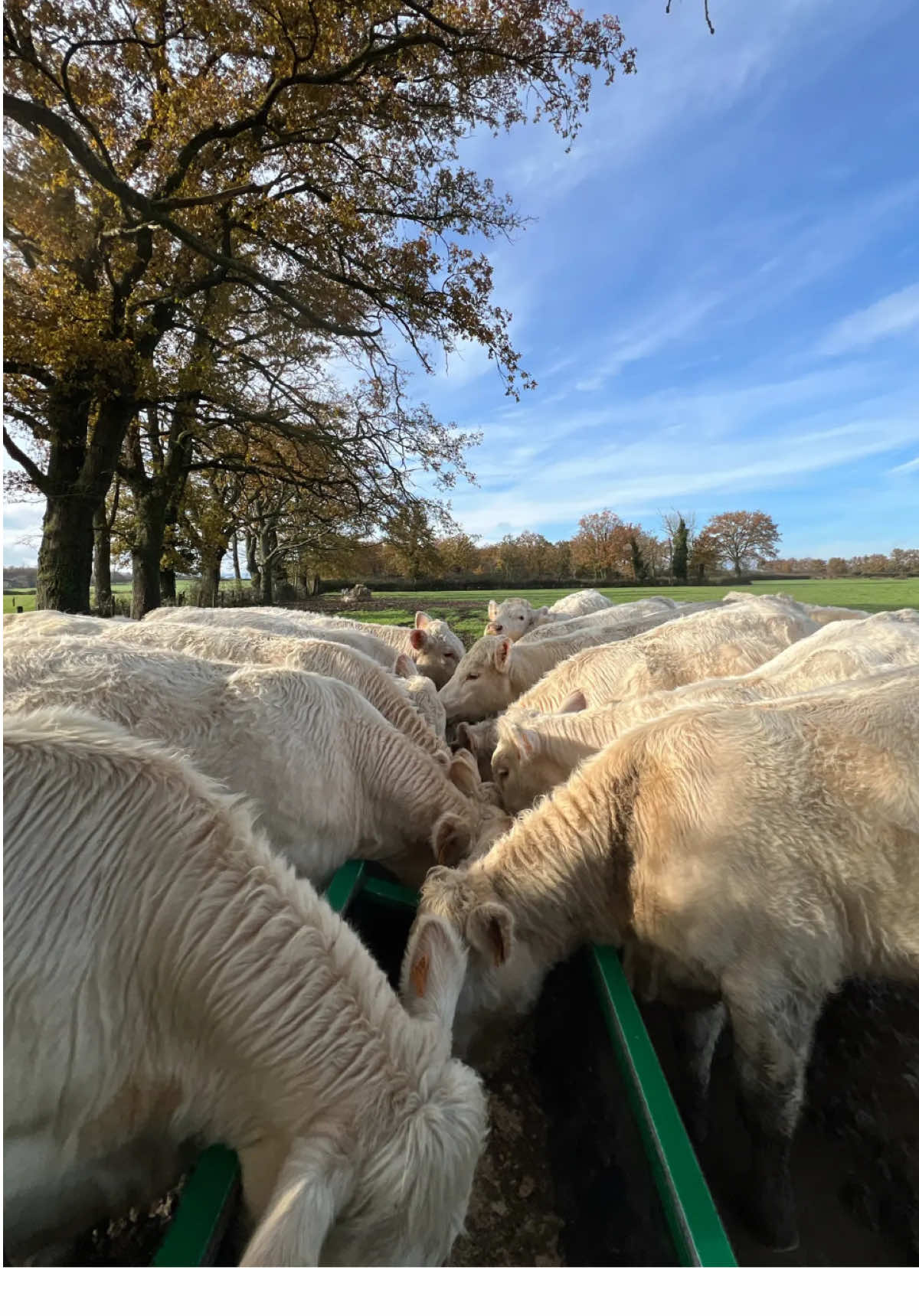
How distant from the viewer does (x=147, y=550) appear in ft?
40.0

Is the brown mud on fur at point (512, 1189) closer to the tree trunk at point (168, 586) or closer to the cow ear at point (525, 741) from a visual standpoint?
the cow ear at point (525, 741)

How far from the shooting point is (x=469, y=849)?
3.52 metres

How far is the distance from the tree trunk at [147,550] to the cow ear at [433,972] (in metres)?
10.6

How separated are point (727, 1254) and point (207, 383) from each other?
31.2 feet

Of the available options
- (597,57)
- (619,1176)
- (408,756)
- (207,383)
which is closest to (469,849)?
(408,756)

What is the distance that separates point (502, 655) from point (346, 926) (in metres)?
5.87

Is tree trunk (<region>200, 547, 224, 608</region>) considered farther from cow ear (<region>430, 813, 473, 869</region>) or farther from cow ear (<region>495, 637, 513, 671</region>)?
cow ear (<region>430, 813, 473, 869</region>)

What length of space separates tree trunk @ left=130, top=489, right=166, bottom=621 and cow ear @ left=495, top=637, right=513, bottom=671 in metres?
7.12

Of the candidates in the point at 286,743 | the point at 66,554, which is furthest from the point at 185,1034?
the point at 66,554

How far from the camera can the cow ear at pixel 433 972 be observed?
183 centimetres

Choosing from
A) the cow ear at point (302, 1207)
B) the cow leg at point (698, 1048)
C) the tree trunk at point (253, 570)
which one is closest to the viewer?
the cow ear at point (302, 1207)

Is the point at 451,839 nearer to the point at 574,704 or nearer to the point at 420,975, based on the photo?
the point at 420,975

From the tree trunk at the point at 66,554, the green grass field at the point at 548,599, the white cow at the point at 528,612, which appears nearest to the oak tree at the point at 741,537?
the green grass field at the point at 548,599

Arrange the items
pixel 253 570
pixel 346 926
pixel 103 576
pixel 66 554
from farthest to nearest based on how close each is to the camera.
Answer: pixel 253 570
pixel 103 576
pixel 66 554
pixel 346 926
